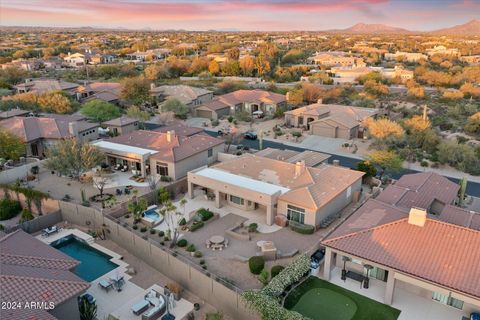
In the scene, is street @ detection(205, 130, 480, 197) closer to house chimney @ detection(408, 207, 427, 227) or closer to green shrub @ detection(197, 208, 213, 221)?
house chimney @ detection(408, 207, 427, 227)

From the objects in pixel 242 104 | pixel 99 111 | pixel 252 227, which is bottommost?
pixel 252 227

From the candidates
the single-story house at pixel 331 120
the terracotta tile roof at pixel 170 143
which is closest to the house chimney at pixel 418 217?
the terracotta tile roof at pixel 170 143

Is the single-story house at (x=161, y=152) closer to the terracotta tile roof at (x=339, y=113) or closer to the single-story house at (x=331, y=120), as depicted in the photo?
the single-story house at (x=331, y=120)

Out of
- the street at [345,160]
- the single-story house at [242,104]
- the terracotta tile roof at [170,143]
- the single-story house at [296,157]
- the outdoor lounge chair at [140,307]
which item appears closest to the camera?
the outdoor lounge chair at [140,307]

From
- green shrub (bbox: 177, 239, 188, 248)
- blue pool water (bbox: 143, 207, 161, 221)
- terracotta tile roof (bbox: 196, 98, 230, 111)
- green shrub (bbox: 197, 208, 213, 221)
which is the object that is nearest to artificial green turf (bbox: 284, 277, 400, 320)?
green shrub (bbox: 177, 239, 188, 248)

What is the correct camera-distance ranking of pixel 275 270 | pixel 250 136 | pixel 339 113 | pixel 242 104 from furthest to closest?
pixel 242 104 → pixel 339 113 → pixel 250 136 → pixel 275 270

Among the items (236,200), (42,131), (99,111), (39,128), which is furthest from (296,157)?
(99,111)

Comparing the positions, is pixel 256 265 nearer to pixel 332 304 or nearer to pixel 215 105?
pixel 332 304
